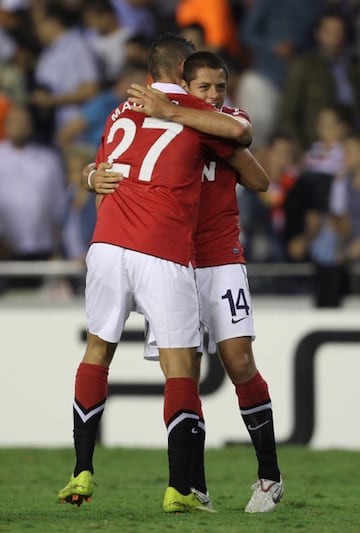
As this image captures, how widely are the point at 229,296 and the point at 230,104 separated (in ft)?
19.0

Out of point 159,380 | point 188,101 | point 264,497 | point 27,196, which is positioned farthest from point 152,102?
point 27,196

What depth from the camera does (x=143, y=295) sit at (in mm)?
5473

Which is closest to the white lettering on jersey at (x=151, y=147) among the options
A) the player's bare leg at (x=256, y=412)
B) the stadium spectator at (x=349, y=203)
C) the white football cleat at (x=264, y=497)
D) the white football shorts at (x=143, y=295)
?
the white football shorts at (x=143, y=295)

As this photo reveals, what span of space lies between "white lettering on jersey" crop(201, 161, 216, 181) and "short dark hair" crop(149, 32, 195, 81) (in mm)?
431

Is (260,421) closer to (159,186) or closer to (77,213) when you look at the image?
(159,186)

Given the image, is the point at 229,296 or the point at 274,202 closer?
the point at 229,296

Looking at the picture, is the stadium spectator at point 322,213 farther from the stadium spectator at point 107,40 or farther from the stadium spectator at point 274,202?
the stadium spectator at point 107,40

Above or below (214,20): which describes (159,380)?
below

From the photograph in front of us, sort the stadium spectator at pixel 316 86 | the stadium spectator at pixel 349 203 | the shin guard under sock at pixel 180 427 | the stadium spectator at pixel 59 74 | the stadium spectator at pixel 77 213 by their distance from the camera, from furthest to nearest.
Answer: the stadium spectator at pixel 59 74 → the stadium spectator at pixel 316 86 → the stadium spectator at pixel 77 213 → the stadium spectator at pixel 349 203 → the shin guard under sock at pixel 180 427

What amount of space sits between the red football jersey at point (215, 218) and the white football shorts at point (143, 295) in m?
0.23

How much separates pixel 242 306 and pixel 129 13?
7255mm

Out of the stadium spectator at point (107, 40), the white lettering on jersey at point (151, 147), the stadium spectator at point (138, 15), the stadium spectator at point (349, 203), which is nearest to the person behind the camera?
the white lettering on jersey at point (151, 147)

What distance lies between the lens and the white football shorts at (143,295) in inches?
213

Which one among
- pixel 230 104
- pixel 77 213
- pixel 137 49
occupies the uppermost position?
pixel 137 49
